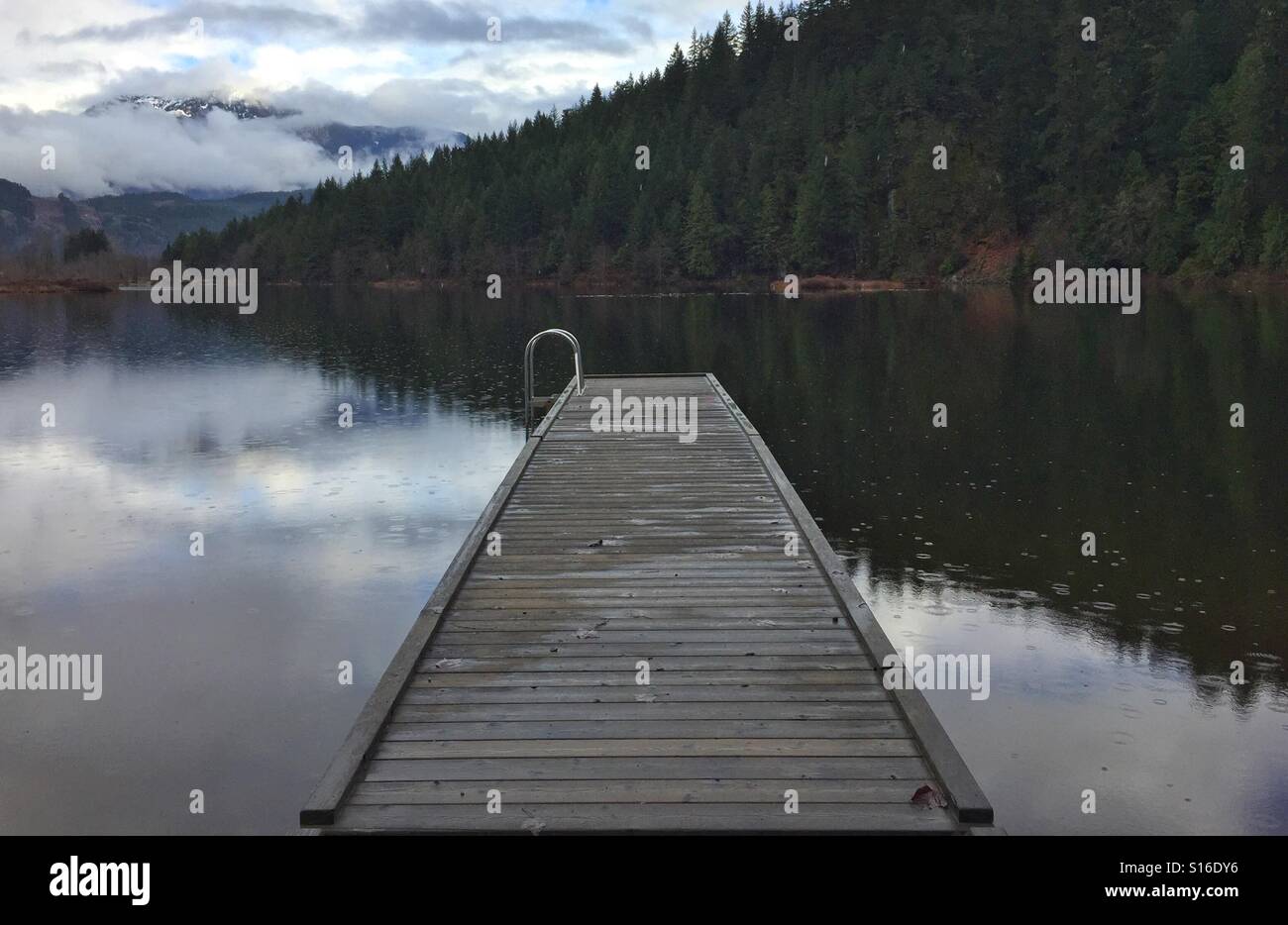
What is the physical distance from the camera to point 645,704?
675 centimetres

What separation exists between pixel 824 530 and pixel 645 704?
7.67 meters

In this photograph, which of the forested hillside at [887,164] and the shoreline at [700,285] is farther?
the forested hillside at [887,164]

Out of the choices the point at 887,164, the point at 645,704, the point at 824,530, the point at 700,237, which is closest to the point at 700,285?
the point at 700,237

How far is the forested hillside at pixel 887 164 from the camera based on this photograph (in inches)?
2899

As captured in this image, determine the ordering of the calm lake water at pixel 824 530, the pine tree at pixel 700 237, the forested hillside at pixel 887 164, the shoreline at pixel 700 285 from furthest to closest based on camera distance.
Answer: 1. the pine tree at pixel 700 237
2. the forested hillside at pixel 887 164
3. the shoreline at pixel 700 285
4. the calm lake water at pixel 824 530

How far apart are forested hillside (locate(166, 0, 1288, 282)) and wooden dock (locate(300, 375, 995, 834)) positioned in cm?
6630

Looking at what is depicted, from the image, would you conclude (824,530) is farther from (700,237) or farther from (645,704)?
(700,237)

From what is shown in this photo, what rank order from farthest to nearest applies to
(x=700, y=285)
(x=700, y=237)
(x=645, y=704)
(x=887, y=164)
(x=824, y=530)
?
(x=700, y=237) < (x=700, y=285) < (x=887, y=164) < (x=824, y=530) < (x=645, y=704)

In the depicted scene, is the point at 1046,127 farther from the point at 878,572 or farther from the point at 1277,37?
the point at 878,572

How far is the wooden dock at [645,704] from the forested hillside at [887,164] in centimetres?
6630

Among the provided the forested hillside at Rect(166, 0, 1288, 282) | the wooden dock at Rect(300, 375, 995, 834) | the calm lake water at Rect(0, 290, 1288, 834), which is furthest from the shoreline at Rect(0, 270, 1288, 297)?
the wooden dock at Rect(300, 375, 995, 834)

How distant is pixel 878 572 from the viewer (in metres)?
12.3

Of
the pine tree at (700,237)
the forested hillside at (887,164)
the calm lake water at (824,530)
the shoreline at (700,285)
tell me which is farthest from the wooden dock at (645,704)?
the pine tree at (700,237)

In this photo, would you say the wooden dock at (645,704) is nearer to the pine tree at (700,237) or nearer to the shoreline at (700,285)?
the shoreline at (700,285)
